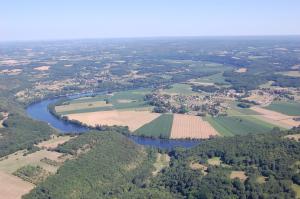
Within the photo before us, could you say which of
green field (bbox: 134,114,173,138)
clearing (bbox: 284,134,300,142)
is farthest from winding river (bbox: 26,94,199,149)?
clearing (bbox: 284,134,300,142)

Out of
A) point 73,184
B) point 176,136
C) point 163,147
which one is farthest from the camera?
point 176,136

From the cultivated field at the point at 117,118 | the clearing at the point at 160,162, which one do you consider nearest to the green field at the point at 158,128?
the cultivated field at the point at 117,118

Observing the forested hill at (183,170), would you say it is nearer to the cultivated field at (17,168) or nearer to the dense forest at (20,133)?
the cultivated field at (17,168)

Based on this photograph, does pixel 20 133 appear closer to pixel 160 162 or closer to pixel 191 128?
pixel 160 162

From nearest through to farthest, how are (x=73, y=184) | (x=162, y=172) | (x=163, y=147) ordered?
1. (x=73, y=184)
2. (x=162, y=172)
3. (x=163, y=147)

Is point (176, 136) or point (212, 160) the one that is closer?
point (212, 160)

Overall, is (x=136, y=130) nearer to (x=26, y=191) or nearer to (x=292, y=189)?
(x=26, y=191)

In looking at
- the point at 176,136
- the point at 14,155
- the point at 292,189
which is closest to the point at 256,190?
the point at 292,189

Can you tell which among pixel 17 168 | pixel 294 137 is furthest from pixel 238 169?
pixel 17 168
